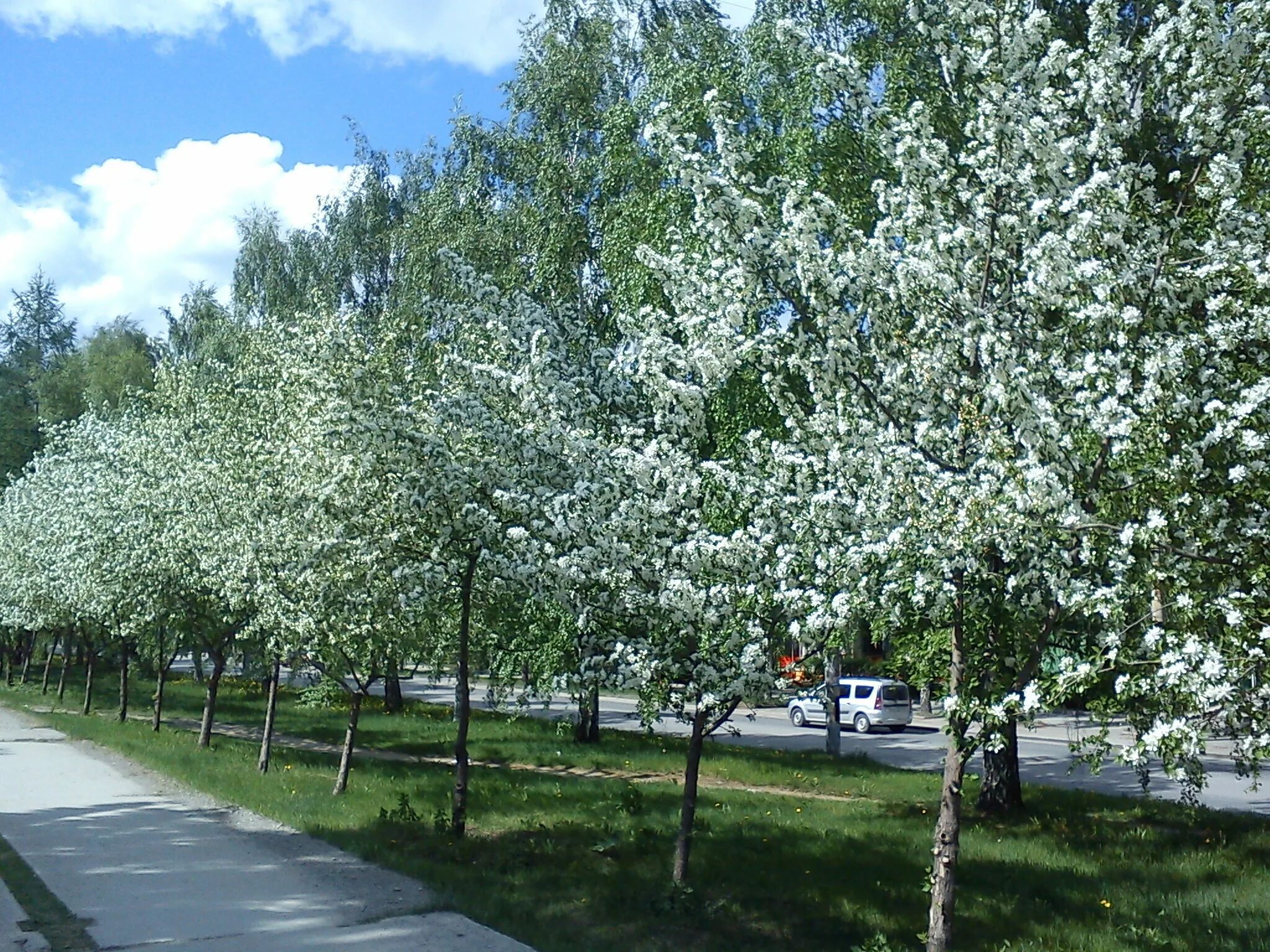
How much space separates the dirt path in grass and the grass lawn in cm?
42

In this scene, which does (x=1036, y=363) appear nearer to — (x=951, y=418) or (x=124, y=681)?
(x=951, y=418)

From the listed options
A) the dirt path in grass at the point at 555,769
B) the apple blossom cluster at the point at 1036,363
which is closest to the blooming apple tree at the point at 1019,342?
the apple blossom cluster at the point at 1036,363

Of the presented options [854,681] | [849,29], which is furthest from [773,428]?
[854,681]

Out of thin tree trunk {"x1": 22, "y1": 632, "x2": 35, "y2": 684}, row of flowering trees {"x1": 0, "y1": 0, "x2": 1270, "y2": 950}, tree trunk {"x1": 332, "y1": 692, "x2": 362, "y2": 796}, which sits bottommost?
thin tree trunk {"x1": 22, "y1": 632, "x2": 35, "y2": 684}

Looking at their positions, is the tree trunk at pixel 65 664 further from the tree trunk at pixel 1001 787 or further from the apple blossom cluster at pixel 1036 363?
the apple blossom cluster at pixel 1036 363

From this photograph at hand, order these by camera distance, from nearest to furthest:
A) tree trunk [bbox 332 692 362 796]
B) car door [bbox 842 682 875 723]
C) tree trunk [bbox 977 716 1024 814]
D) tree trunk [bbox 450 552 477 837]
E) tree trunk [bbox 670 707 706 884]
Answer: tree trunk [bbox 670 707 706 884] → tree trunk [bbox 450 552 477 837] → tree trunk [bbox 977 716 1024 814] → tree trunk [bbox 332 692 362 796] → car door [bbox 842 682 875 723]

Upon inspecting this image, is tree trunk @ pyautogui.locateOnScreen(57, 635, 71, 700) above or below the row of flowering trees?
below

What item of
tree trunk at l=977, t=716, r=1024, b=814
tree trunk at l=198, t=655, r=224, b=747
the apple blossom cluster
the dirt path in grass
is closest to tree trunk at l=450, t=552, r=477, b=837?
the dirt path in grass

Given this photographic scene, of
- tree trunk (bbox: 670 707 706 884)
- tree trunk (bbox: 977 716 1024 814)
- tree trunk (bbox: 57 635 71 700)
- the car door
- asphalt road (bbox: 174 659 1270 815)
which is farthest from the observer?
tree trunk (bbox: 57 635 71 700)

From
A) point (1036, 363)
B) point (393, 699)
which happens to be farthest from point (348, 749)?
point (393, 699)

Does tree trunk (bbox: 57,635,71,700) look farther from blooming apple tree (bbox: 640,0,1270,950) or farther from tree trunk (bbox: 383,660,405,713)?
blooming apple tree (bbox: 640,0,1270,950)

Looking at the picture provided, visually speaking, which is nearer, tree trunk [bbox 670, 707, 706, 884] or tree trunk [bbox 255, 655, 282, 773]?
tree trunk [bbox 670, 707, 706, 884]

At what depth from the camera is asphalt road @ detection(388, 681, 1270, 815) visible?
18953mm

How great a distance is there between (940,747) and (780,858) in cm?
1824
